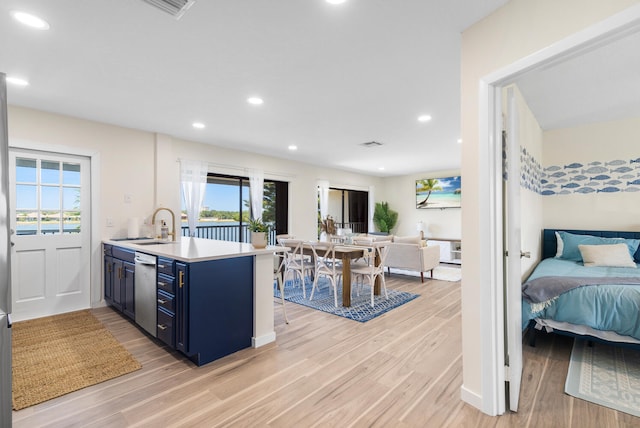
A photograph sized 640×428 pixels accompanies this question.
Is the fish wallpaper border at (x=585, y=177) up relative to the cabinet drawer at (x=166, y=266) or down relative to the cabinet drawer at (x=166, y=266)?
up

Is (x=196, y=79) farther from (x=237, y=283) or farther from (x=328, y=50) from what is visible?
(x=237, y=283)

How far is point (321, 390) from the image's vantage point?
211 cm

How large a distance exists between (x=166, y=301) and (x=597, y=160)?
5.69 m

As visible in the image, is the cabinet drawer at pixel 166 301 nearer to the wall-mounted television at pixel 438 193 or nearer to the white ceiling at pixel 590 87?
the white ceiling at pixel 590 87

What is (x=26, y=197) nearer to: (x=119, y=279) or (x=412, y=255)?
(x=119, y=279)

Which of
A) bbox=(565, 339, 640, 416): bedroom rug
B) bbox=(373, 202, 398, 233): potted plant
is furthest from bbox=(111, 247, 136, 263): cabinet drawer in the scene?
bbox=(373, 202, 398, 233): potted plant

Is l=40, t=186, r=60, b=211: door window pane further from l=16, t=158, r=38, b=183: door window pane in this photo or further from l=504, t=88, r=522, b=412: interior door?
l=504, t=88, r=522, b=412: interior door

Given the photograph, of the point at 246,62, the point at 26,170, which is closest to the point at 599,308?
the point at 246,62

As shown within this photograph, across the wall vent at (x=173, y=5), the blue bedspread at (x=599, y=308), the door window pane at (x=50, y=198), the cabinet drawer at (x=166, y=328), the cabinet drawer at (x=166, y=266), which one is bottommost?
the cabinet drawer at (x=166, y=328)

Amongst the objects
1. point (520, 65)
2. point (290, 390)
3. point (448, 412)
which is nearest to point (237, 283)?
point (290, 390)

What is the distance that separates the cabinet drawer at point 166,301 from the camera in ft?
8.26

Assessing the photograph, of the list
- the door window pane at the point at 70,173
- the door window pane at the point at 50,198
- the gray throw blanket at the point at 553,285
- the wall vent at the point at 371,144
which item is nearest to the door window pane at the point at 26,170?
the door window pane at the point at 50,198

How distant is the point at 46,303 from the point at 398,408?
4162 millimetres

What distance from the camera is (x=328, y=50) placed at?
2.27 metres
